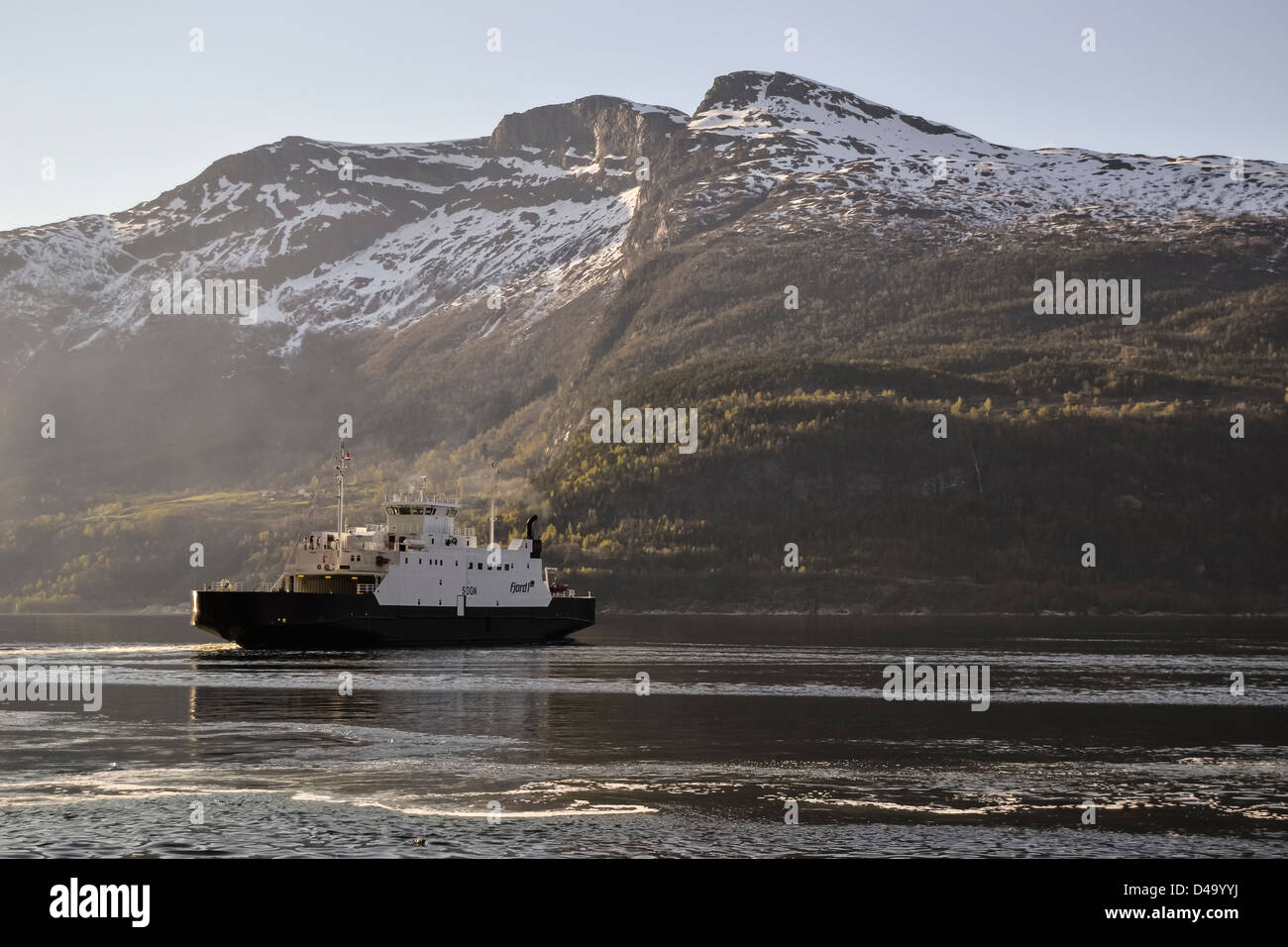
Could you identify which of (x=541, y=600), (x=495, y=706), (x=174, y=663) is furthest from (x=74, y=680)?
(x=541, y=600)

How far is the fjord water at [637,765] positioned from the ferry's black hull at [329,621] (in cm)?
2155

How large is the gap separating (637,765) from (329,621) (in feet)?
264

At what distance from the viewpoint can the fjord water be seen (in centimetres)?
4156

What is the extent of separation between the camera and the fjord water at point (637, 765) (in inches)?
1636

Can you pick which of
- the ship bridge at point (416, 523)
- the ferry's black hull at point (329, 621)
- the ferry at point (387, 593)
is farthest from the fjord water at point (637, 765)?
the ship bridge at point (416, 523)

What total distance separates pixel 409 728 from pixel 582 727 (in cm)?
783

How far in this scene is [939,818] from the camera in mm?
44656

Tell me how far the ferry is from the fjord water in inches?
875

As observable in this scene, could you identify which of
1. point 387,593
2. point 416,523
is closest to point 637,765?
point 387,593

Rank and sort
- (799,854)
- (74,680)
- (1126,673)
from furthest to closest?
(1126,673) < (74,680) < (799,854)

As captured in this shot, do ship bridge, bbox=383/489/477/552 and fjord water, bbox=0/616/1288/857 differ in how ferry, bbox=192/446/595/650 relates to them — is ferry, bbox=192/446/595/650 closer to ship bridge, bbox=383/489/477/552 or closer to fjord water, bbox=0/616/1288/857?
ship bridge, bbox=383/489/477/552

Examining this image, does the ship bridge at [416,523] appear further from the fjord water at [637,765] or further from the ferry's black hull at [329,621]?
the fjord water at [637,765]
